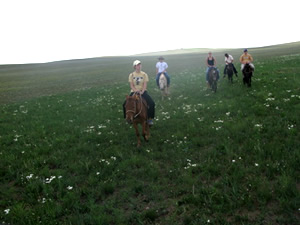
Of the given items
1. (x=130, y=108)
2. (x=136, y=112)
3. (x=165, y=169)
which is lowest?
(x=165, y=169)

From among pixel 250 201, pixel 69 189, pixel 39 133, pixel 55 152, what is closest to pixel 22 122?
pixel 39 133

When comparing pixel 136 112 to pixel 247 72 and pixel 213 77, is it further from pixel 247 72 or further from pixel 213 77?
pixel 247 72

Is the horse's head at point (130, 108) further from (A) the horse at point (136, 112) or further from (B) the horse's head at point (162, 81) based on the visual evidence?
(B) the horse's head at point (162, 81)

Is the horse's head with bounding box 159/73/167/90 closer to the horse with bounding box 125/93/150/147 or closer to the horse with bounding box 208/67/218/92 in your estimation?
the horse with bounding box 208/67/218/92

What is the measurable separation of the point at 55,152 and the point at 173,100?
36.0 ft

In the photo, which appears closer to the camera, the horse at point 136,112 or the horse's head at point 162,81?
the horse at point 136,112

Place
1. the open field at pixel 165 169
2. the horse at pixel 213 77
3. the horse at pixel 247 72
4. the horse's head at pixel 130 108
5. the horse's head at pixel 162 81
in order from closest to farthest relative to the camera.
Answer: the open field at pixel 165 169, the horse's head at pixel 130 108, the horse at pixel 247 72, the horse at pixel 213 77, the horse's head at pixel 162 81

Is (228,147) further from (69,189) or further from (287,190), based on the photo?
(69,189)

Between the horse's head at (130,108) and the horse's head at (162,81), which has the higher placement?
the horse's head at (162,81)

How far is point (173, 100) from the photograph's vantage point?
19.0m

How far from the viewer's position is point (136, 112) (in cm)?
1022

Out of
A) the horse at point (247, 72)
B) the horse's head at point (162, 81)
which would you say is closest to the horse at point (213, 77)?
the horse at point (247, 72)

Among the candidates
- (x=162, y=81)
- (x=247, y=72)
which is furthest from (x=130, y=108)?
(x=247, y=72)

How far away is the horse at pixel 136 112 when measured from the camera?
9500 millimetres
